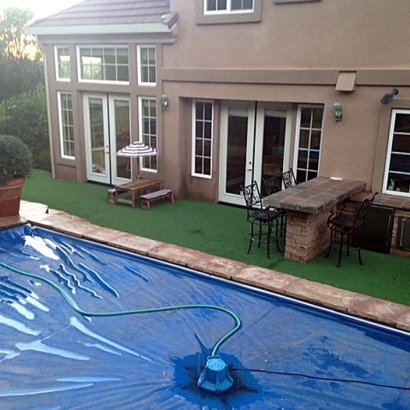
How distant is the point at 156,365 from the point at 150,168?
7015 millimetres

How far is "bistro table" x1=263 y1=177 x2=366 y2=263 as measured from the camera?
647 cm

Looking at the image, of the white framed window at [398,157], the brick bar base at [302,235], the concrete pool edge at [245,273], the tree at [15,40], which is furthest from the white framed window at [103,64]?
the tree at [15,40]

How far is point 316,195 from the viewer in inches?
273

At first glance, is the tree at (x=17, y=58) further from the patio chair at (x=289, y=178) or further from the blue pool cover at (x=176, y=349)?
the blue pool cover at (x=176, y=349)

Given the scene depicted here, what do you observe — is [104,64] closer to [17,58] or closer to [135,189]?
[135,189]

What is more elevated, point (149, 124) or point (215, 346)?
point (149, 124)

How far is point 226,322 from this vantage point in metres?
4.96

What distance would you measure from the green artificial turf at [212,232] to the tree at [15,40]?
13.9 metres

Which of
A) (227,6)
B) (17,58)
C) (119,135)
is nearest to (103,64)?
(119,135)

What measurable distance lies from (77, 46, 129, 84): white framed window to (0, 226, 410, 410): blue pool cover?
601 cm

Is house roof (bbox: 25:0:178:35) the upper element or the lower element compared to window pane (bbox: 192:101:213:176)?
upper

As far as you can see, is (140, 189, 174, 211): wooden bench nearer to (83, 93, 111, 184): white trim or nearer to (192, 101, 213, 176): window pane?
(192, 101, 213, 176): window pane

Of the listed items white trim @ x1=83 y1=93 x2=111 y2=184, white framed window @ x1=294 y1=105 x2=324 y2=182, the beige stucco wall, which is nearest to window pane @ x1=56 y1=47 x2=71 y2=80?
white trim @ x1=83 y1=93 x2=111 y2=184

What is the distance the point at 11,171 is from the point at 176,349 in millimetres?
5003
